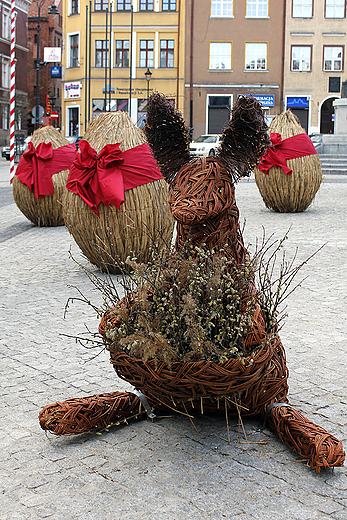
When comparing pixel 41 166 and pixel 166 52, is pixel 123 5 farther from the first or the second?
pixel 41 166

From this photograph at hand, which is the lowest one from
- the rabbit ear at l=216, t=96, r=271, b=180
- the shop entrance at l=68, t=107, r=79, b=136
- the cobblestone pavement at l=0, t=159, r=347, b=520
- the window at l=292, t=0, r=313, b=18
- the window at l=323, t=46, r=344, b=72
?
the cobblestone pavement at l=0, t=159, r=347, b=520

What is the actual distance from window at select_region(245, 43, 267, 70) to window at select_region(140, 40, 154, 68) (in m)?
6.57

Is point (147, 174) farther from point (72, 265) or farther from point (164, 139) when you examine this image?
point (164, 139)

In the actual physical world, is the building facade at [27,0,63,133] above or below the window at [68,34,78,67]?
above

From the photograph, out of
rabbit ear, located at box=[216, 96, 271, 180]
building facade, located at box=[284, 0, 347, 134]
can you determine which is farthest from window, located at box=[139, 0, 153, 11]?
rabbit ear, located at box=[216, 96, 271, 180]

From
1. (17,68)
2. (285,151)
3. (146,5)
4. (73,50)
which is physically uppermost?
(146,5)

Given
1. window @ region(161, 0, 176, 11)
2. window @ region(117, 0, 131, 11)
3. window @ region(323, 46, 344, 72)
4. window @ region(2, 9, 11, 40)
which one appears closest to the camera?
window @ region(323, 46, 344, 72)

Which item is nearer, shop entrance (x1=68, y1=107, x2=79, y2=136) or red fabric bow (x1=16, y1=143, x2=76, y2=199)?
red fabric bow (x1=16, y1=143, x2=76, y2=199)

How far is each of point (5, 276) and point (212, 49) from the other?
37821 millimetres

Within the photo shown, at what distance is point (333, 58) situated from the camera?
42250 mm

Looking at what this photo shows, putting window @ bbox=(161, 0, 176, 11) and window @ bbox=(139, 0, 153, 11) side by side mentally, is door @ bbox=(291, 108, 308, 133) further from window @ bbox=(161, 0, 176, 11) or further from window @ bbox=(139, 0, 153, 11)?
window @ bbox=(139, 0, 153, 11)

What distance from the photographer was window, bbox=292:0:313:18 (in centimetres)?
4178

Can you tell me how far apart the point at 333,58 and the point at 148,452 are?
1694 inches

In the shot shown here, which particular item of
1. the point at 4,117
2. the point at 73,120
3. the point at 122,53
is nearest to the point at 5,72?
the point at 4,117
